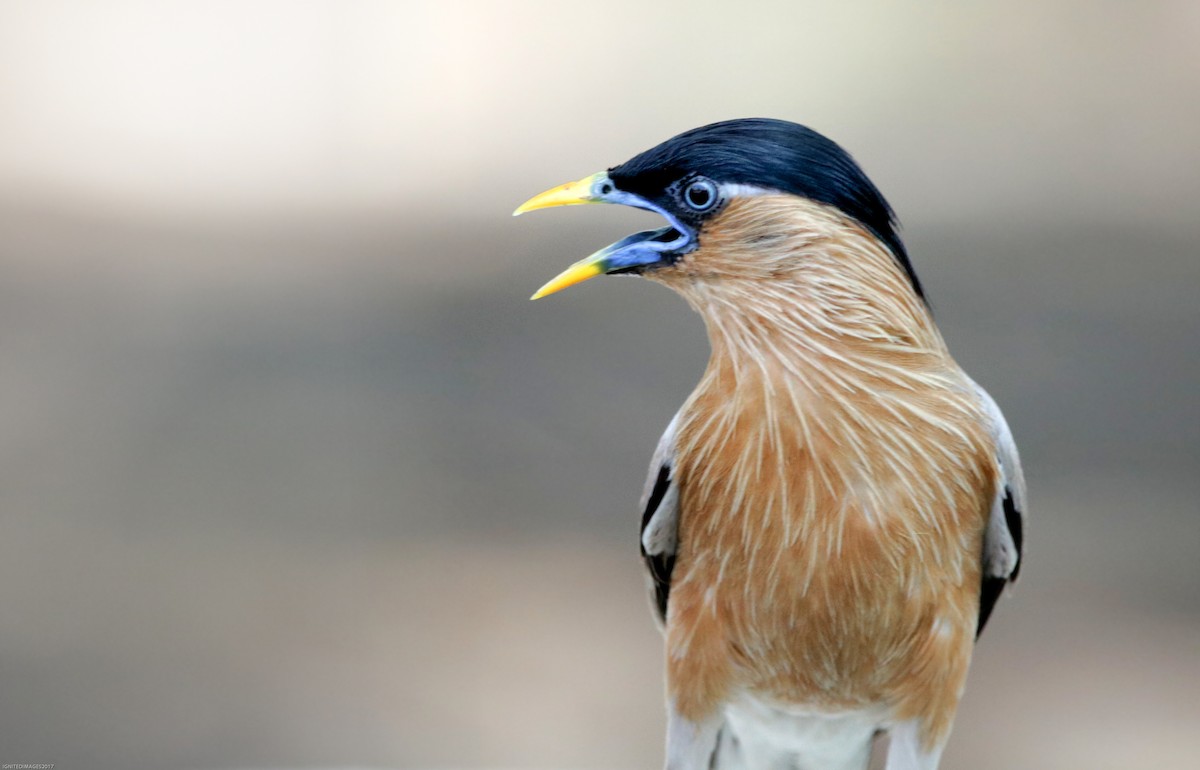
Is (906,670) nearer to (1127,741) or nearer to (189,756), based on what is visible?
(1127,741)

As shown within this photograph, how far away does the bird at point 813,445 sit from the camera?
884 mm

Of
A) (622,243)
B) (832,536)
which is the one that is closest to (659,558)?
(832,536)

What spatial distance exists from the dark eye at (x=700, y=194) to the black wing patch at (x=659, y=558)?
0.81 feet

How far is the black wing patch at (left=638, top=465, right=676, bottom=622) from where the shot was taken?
3.29 ft

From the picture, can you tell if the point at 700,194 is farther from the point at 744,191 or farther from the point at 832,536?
the point at 832,536

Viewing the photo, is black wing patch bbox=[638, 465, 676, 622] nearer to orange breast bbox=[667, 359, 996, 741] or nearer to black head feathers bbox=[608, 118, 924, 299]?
orange breast bbox=[667, 359, 996, 741]

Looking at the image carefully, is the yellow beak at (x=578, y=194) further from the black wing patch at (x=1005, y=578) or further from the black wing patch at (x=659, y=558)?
the black wing patch at (x=1005, y=578)

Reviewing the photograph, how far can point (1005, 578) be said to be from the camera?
1.02m

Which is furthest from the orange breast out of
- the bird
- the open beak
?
the open beak

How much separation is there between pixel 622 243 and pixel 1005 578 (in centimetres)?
49

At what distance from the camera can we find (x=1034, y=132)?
199cm

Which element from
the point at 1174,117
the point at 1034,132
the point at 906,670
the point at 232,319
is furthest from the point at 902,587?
the point at 232,319

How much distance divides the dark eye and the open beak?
2cm

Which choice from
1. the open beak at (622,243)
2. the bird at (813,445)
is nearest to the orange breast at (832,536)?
the bird at (813,445)
